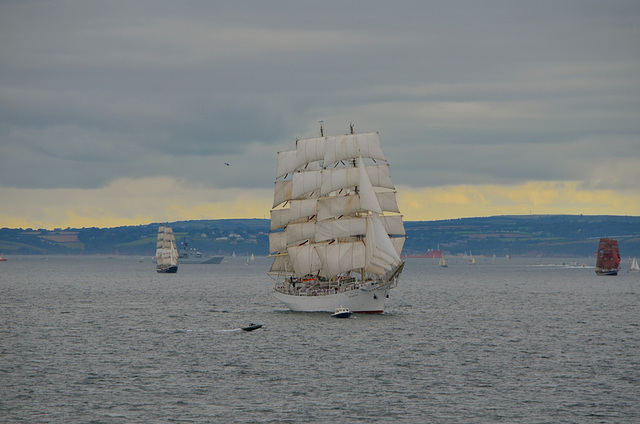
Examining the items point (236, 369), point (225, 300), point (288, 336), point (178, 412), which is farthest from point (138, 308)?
point (178, 412)

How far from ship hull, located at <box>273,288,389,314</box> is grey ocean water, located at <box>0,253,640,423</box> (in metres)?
1.69

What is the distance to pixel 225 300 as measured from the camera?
17162 centimetres

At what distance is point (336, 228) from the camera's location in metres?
126

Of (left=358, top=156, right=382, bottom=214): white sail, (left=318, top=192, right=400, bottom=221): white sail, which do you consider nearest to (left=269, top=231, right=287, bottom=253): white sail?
(left=318, top=192, right=400, bottom=221): white sail

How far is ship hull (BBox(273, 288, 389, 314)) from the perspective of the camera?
4820 inches

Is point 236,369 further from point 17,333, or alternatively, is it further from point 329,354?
point 17,333

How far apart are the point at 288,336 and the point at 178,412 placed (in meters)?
41.5

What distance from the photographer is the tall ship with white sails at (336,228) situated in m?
122

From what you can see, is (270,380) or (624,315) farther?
(624,315)

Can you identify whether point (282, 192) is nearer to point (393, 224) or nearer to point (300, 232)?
point (300, 232)

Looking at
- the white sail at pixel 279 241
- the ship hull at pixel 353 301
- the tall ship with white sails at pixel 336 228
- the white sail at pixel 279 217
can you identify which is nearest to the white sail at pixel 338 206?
the tall ship with white sails at pixel 336 228

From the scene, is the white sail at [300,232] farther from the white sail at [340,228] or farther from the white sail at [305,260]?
the white sail at [340,228]

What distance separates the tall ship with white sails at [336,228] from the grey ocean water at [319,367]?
3.57m

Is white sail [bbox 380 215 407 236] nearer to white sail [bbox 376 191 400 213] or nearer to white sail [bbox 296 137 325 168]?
white sail [bbox 376 191 400 213]
